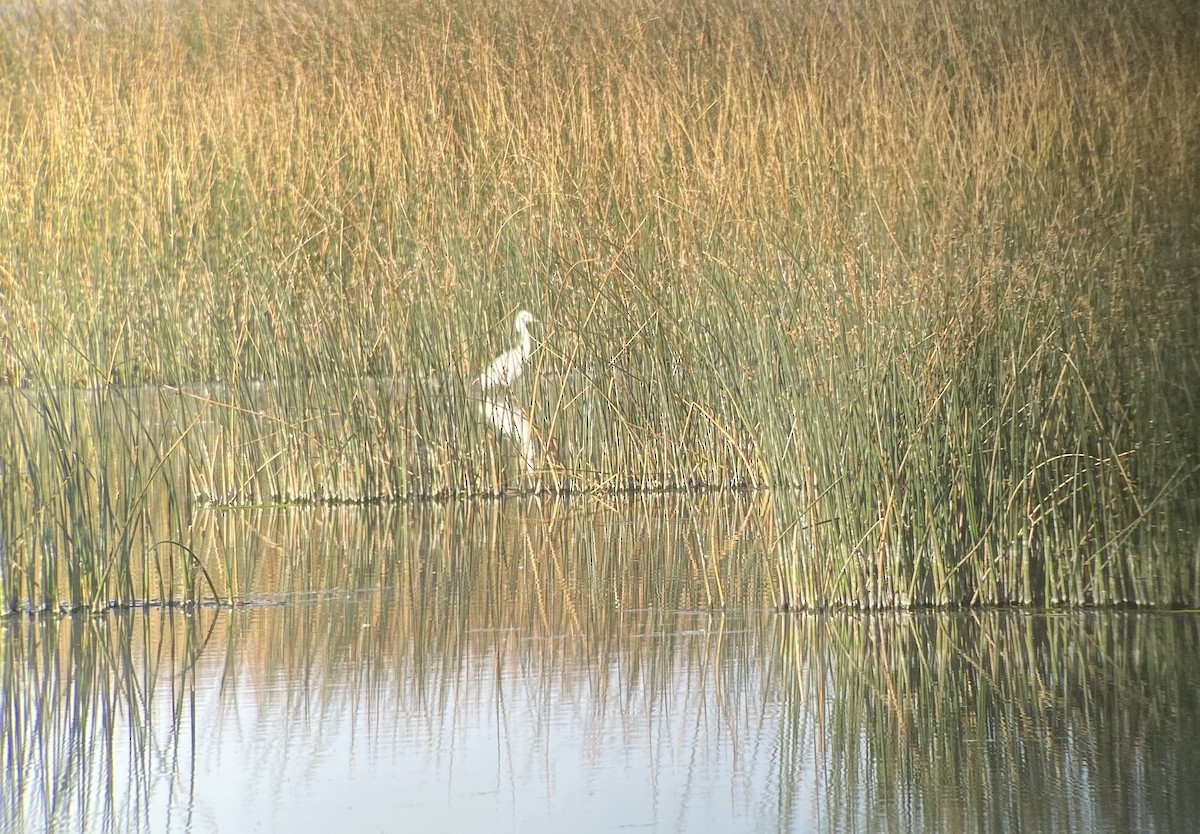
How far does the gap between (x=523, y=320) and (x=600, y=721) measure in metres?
2.97

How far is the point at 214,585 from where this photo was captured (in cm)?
482

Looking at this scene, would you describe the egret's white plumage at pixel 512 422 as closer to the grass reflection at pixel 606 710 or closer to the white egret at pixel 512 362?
the white egret at pixel 512 362

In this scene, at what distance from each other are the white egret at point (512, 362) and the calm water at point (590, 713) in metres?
1.32

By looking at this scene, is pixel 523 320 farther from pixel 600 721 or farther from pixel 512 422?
pixel 600 721

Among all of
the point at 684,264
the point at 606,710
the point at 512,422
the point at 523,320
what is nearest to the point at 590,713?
the point at 606,710

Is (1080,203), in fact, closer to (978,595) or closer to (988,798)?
(978,595)

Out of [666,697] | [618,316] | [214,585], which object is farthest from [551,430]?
[666,697]

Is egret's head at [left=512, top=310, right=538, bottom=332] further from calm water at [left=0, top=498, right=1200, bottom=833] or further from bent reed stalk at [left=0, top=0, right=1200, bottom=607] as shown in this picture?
calm water at [left=0, top=498, right=1200, bottom=833]

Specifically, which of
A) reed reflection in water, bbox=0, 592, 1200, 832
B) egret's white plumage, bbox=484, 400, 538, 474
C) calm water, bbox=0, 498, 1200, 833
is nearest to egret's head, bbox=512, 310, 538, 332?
egret's white plumage, bbox=484, 400, 538, 474

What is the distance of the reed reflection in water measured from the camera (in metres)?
2.91

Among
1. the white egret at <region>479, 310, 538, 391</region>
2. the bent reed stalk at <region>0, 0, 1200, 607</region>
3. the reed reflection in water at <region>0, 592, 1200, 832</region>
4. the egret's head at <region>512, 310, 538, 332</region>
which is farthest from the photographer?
the egret's head at <region>512, 310, 538, 332</region>

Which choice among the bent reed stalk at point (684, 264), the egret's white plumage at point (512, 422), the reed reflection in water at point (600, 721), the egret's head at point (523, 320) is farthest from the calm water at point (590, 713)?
the egret's head at point (523, 320)

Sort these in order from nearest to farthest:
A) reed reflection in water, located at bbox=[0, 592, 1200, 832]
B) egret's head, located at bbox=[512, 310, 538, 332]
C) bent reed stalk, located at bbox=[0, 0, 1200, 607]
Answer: reed reflection in water, located at bbox=[0, 592, 1200, 832], bent reed stalk, located at bbox=[0, 0, 1200, 607], egret's head, located at bbox=[512, 310, 538, 332]

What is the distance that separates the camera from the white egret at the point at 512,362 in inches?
239
